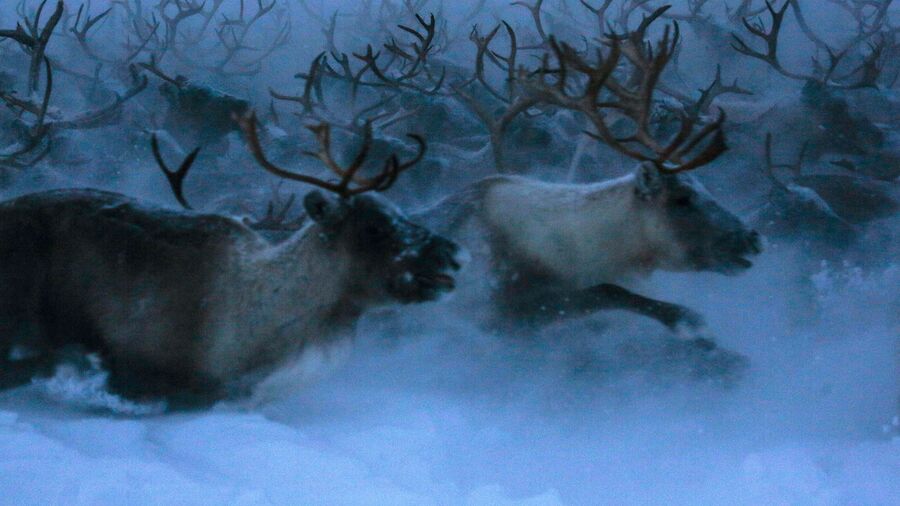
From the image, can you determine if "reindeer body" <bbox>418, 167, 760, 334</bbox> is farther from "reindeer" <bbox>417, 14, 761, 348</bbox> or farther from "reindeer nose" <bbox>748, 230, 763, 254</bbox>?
"reindeer nose" <bbox>748, 230, 763, 254</bbox>

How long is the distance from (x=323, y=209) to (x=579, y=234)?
0.82m

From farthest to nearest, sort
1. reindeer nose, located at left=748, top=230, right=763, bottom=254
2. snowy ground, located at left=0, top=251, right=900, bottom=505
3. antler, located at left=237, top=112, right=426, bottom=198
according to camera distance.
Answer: reindeer nose, located at left=748, top=230, right=763, bottom=254 → antler, located at left=237, top=112, right=426, bottom=198 → snowy ground, located at left=0, top=251, right=900, bottom=505

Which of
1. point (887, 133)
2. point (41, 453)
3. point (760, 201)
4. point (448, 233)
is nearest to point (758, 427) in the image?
point (448, 233)

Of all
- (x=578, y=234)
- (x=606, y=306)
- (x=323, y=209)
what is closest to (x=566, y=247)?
(x=578, y=234)

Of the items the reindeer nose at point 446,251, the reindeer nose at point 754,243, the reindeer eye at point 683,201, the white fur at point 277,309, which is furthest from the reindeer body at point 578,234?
the white fur at point 277,309

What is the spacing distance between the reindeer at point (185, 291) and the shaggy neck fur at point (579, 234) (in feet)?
1.85

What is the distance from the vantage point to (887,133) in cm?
484

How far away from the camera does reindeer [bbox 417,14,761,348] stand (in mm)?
2082

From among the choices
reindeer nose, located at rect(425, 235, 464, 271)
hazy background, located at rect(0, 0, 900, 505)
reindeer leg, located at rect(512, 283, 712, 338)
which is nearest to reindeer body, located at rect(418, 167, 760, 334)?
reindeer leg, located at rect(512, 283, 712, 338)

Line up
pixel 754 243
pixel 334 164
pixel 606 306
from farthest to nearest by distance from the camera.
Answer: pixel 606 306, pixel 754 243, pixel 334 164

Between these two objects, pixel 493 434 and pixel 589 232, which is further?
pixel 589 232

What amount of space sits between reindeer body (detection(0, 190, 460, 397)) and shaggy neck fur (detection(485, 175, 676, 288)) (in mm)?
647

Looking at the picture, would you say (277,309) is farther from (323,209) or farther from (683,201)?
(683,201)

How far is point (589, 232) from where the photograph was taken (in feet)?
7.20
